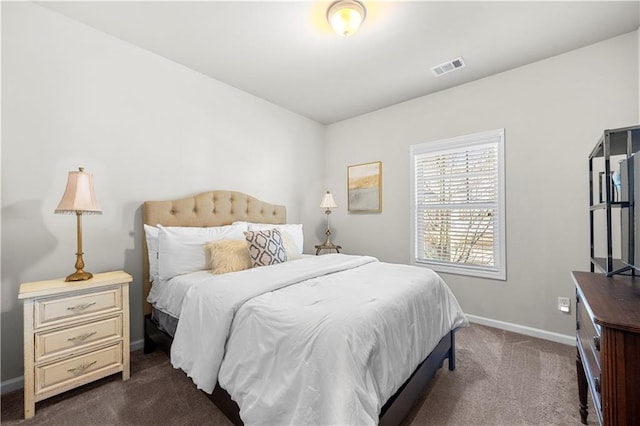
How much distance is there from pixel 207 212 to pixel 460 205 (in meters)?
2.81

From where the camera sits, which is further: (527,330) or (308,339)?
(527,330)

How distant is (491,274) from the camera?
117 inches

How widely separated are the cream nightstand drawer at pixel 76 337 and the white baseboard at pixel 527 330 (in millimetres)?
3336

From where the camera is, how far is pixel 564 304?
255cm

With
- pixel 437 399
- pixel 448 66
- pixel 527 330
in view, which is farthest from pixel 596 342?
pixel 448 66

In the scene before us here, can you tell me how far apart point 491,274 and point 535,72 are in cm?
206

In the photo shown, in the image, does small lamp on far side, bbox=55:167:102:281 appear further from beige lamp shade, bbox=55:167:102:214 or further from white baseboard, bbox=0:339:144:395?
white baseboard, bbox=0:339:144:395

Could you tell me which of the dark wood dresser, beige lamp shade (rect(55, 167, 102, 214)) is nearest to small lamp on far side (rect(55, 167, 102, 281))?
beige lamp shade (rect(55, 167, 102, 214))

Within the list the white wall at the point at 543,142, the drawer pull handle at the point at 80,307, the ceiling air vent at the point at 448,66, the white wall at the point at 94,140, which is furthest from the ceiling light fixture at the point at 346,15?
the drawer pull handle at the point at 80,307

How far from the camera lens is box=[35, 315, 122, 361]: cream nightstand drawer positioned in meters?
1.67

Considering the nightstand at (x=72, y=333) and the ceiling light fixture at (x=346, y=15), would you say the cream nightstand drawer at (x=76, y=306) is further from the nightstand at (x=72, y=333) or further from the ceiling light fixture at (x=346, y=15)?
the ceiling light fixture at (x=346, y=15)

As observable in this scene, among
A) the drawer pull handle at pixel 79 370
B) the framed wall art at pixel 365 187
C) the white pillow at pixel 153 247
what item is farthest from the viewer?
the framed wall art at pixel 365 187

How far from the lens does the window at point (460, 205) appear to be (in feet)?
9.69

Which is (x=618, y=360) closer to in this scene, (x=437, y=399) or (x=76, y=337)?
(x=437, y=399)
